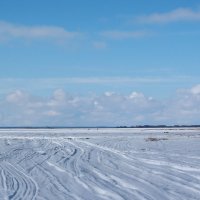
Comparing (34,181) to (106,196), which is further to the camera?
(34,181)

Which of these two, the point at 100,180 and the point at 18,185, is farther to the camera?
the point at 100,180

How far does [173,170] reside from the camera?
62.5ft

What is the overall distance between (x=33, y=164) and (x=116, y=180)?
696cm

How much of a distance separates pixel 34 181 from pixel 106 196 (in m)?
3.86

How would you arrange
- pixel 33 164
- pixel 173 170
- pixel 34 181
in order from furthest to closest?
1. pixel 33 164
2. pixel 173 170
3. pixel 34 181

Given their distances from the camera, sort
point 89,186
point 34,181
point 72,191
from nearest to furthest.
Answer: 1. point 72,191
2. point 89,186
3. point 34,181

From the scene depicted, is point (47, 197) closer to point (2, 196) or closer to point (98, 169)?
point (2, 196)

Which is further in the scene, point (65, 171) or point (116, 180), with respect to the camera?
point (65, 171)

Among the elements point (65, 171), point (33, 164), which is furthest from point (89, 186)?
point (33, 164)

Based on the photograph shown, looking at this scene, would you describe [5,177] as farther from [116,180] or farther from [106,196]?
[106,196]

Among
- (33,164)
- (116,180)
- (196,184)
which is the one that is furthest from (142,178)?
(33,164)

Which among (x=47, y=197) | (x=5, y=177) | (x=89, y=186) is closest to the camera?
(x=47, y=197)

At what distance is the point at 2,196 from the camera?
1302 cm

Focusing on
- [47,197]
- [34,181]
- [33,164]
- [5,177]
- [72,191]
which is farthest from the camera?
[33,164]
